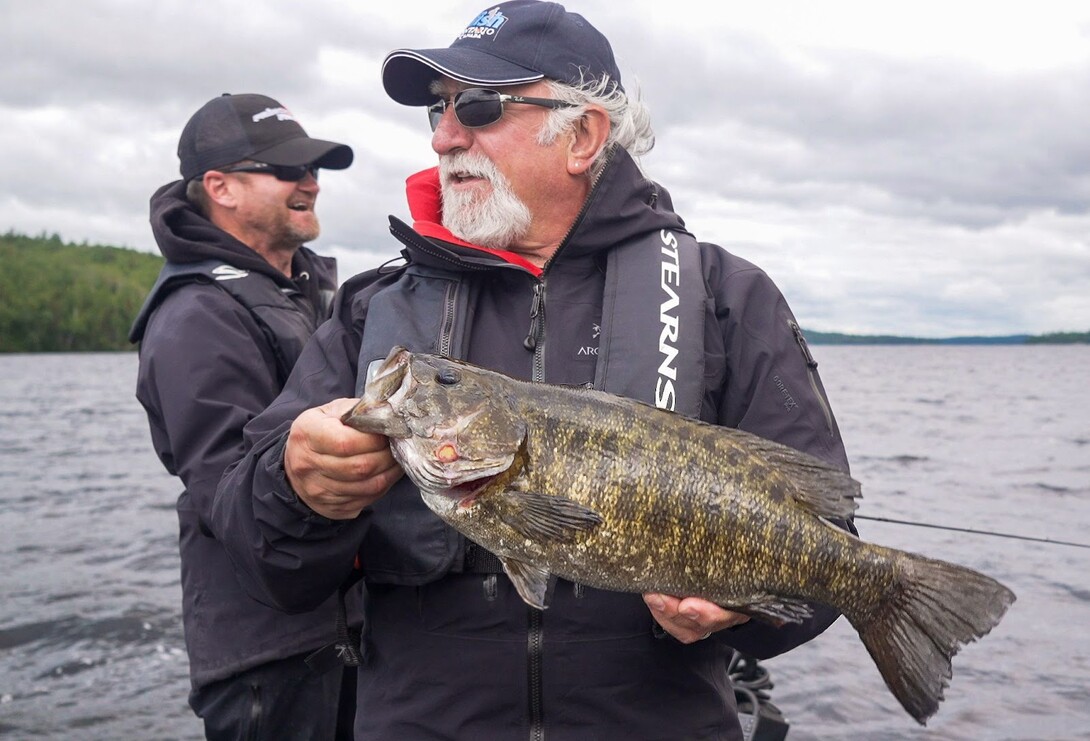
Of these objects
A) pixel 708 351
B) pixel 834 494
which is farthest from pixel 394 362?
pixel 834 494

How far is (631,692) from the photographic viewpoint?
3.18 m

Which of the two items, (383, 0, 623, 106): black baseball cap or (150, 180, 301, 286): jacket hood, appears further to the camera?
(150, 180, 301, 286): jacket hood

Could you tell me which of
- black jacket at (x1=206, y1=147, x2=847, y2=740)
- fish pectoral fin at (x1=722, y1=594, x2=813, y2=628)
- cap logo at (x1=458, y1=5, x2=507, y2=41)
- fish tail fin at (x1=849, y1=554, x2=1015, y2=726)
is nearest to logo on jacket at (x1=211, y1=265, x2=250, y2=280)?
black jacket at (x1=206, y1=147, x2=847, y2=740)

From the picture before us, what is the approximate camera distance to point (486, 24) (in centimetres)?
399

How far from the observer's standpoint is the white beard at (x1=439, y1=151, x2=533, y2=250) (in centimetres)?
376

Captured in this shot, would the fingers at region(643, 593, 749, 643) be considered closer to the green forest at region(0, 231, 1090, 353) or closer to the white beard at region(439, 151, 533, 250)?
the white beard at region(439, 151, 533, 250)

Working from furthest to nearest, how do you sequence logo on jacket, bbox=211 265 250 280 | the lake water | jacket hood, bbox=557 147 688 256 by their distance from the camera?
the lake water → logo on jacket, bbox=211 265 250 280 → jacket hood, bbox=557 147 688 256

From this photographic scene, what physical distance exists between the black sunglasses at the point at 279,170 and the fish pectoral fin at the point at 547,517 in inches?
143

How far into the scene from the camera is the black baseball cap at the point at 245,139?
19.1ft

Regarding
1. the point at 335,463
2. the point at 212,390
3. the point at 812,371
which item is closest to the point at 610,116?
the point at 812,371

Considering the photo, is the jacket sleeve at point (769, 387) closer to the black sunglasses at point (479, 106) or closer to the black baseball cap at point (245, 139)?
the black sunglasses at point (479, 106)

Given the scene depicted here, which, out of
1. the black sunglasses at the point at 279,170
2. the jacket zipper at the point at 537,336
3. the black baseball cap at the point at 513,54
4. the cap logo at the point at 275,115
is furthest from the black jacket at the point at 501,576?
the cap logo at the point at 275,115

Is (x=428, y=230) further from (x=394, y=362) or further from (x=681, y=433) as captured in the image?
(x=681, y=433)

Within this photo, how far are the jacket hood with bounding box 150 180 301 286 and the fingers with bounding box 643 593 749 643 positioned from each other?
10.8 ft
